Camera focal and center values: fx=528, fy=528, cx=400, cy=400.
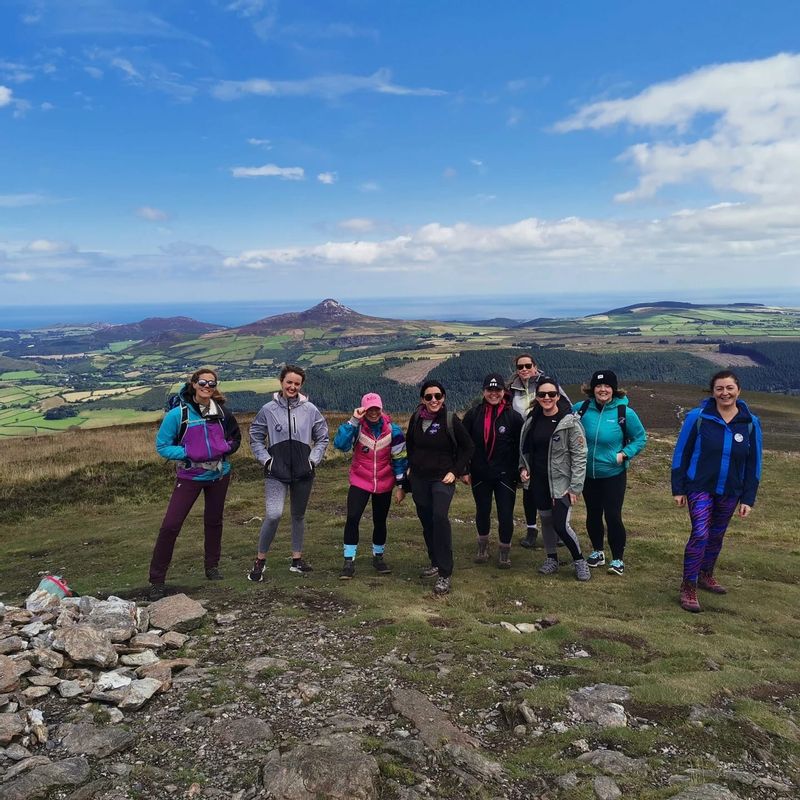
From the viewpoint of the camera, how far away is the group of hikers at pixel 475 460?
7.44m

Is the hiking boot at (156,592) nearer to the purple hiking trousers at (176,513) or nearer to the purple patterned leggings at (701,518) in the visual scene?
the purple hiking trousers at (176,513)

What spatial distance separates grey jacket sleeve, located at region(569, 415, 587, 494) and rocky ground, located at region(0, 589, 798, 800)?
262 cm

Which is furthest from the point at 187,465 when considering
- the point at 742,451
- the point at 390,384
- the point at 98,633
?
the point at 390,384

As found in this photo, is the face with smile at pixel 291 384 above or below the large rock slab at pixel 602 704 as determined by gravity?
above

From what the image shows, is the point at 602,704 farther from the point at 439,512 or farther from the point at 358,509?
the point at 358,509

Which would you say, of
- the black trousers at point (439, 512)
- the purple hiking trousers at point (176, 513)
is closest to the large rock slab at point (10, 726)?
the purple hiking trousers at point (176, 513)

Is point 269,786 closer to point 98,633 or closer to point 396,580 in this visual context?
point 98,633

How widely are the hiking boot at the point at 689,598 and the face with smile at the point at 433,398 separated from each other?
432cm

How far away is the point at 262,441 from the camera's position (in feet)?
27.3

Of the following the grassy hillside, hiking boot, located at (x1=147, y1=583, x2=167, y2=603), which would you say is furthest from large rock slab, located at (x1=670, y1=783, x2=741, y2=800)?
hiking boot, located at (x1=147, y1=583, x2=167, y2=603)

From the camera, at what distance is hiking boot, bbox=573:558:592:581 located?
27.5 ft

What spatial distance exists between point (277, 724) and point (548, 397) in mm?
5810

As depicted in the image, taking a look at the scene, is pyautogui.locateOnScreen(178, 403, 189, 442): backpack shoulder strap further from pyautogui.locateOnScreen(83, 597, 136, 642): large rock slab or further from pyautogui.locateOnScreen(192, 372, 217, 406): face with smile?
pyautogui.locateOnScreen(83, 597, 136, 642): large rock slab

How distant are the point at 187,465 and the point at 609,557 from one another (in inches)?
299
